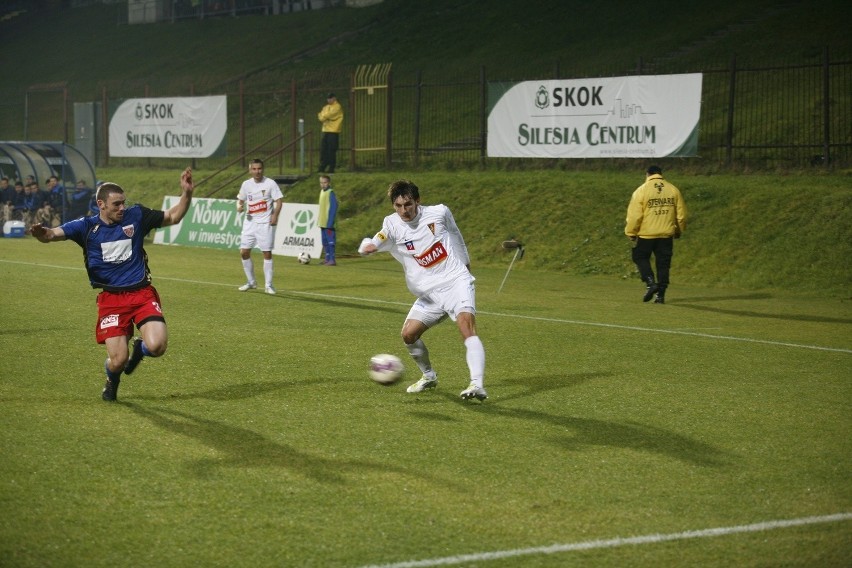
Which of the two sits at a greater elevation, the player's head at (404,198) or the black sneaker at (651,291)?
the player's head at (404,198)

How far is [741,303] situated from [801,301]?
119cm

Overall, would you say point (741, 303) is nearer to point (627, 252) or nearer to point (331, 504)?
point (627, 252)

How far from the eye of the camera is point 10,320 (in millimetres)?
14281

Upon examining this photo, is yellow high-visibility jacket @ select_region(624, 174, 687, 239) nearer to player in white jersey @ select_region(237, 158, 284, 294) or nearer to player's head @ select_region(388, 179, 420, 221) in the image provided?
player in white jersey @ select_region(237, 158, 284, 294)

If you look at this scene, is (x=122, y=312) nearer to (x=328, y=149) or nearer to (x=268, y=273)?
(x=268, y=273)

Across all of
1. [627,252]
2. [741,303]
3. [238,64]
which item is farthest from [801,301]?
[238,64]

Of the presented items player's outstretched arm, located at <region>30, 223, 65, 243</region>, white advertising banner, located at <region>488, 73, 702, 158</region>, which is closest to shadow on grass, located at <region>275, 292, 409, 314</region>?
player's outstretched arm, located at <region>30, 223, 65, 243</region>

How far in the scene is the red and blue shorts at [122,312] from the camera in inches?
368

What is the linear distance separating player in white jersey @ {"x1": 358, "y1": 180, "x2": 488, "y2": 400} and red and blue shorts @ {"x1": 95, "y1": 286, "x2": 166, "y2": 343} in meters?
1.93

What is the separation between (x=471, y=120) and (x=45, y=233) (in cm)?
2773

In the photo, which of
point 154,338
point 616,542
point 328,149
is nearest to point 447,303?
point 154,338

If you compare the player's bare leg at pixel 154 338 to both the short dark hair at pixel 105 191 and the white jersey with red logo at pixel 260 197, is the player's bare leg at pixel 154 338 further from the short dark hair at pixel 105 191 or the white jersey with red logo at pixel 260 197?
the white jersey with red logo at pixel 260 197

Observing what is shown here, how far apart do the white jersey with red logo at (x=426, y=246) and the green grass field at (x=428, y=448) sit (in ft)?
3.66

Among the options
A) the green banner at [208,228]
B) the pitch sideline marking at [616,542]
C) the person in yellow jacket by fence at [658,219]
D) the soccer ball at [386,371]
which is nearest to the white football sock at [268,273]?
the person in yellow jacket by fence at [658,219]
